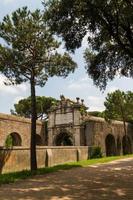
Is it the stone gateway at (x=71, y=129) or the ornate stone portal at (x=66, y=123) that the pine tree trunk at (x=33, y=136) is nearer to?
the stone gateway at (x=71, y=129)

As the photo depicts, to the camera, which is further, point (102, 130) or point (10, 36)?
point (102, 130)

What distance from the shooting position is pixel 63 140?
41188 mm

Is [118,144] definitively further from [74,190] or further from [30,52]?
[74,190]

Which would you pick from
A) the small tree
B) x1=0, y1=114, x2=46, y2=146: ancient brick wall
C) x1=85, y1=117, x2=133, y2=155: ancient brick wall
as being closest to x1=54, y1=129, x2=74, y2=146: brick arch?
x1=85, y1=117, x2=133, y2=155: ancient brick wall

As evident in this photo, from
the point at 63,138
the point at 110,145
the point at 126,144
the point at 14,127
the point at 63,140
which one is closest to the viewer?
the point at 14,127

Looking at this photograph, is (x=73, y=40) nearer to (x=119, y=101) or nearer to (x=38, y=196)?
(x=38, y=196)

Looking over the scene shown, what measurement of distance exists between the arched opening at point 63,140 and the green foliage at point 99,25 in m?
21.6

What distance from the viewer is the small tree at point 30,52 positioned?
22.4 meters

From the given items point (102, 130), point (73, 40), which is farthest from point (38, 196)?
point (102, 130)

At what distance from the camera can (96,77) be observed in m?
19.5

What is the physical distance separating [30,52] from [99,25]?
773 cm

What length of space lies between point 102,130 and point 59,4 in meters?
24.8

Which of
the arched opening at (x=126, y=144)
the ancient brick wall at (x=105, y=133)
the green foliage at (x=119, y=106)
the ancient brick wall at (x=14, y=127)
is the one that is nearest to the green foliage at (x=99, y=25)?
the ancient brick wall at (x=14, y=127)

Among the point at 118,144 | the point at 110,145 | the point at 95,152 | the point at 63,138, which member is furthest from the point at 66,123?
the point at 118,144
